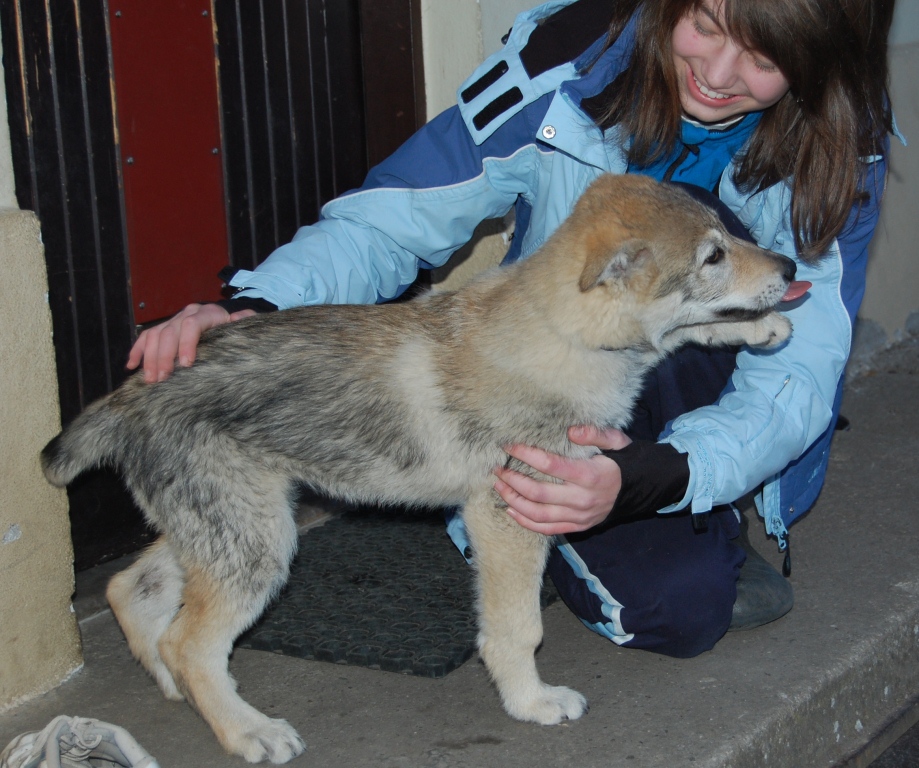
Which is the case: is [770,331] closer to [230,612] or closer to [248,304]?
[248,304]

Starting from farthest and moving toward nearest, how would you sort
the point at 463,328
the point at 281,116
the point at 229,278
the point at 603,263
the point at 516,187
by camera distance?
the point at 281,116 → the point at 516,187 → the point at 229,278 → the point at 463,328 → the point at 603,263

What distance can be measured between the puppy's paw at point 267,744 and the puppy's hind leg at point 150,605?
388mm

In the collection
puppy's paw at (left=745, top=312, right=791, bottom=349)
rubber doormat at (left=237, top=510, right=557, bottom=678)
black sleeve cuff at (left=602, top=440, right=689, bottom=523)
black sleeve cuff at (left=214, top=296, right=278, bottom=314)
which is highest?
black sleeve cuff at (left=214, top=296, right=278, bottom=314)

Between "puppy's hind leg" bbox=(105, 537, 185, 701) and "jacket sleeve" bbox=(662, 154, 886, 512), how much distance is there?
1.62m

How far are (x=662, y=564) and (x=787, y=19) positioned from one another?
177cm

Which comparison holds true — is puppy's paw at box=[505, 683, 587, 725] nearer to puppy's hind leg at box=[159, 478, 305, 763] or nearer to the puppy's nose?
puppy's hind leg at box=[159, 478, 305, 763]

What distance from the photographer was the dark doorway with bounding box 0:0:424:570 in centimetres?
366

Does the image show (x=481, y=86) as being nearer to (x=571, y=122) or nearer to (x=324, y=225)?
(x=571, y=122)

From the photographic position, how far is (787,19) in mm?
3061

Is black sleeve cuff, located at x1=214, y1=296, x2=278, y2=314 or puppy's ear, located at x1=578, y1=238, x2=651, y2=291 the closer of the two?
puppy's ear, located at x1=578, y1=238, x2=651, y2=291

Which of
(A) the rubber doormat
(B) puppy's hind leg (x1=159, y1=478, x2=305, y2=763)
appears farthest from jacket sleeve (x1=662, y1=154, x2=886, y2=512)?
(B) puppy's hind leg (x1=159, y1=478, x2=305, y2=763)

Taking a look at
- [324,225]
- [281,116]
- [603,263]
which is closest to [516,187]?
[324,225]

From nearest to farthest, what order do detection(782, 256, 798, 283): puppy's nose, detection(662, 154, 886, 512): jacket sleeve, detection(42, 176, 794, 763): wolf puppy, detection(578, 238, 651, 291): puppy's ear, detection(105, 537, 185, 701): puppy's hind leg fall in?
detection(578, 238, 651, 291): puppy's ear < detection(42, 176, 794, 763): wolf puppy < detection(782, 256, 798, 283): puppy's nose < detection(662, 154, 886, 512): jacket sleeve < detection(105, 537, 185, 701): puppy's hind leg

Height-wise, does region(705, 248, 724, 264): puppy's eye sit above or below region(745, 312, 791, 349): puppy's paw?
above
